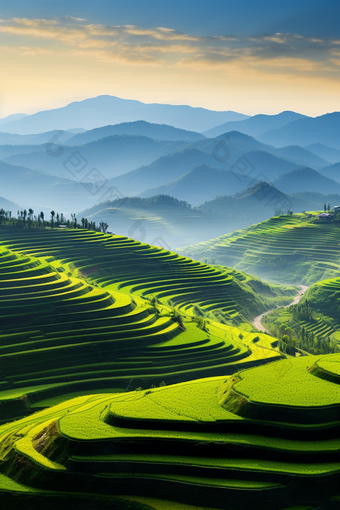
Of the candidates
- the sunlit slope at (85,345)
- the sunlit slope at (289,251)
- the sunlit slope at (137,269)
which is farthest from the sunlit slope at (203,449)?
the sunlit slope at (289,251)

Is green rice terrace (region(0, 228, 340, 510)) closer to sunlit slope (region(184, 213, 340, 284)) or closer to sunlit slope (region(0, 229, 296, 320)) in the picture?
sunlit slope (region(0, 229, 296, 320))

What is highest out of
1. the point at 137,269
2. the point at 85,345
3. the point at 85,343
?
the point at 137,269

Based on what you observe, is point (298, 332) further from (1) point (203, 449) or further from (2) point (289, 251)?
(1) point (203, 449)

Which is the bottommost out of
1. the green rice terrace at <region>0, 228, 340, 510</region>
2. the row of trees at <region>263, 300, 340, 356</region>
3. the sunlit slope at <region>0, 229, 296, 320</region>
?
the row of trees at <region>263, 300, 340, 356</region>

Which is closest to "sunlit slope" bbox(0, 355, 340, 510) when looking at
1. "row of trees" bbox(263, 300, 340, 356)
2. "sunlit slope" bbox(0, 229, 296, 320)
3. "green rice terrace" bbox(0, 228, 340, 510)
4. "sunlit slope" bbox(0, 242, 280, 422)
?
"green rice terrace" bbox(0, 228, 340, 510)

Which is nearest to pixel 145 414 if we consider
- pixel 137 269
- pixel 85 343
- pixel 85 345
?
pixel 85 345
